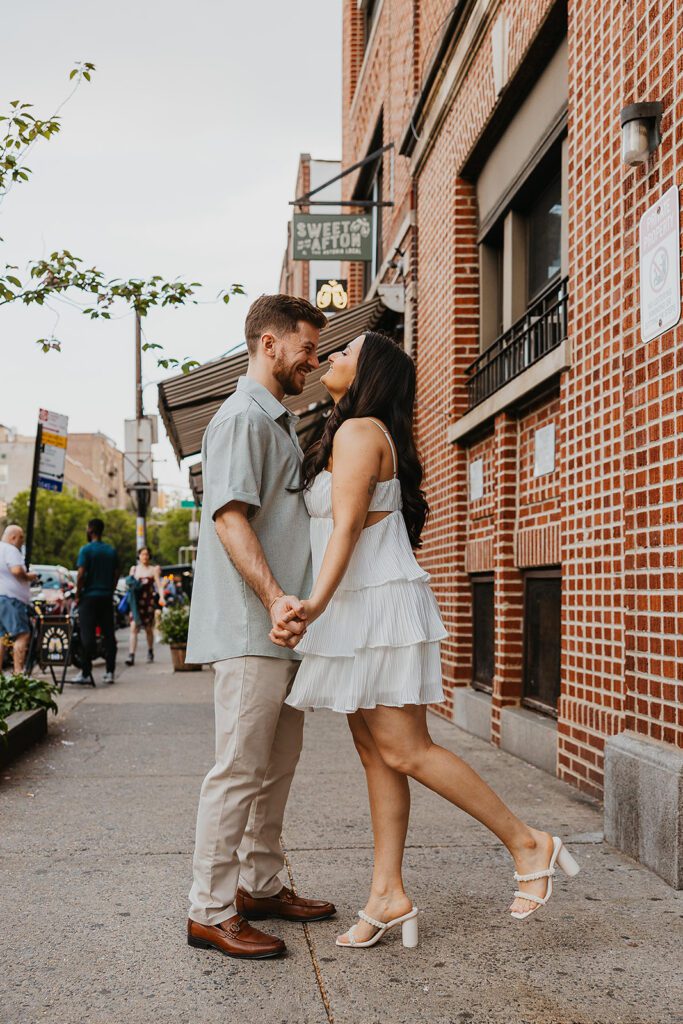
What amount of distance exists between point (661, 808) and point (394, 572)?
5.21ft

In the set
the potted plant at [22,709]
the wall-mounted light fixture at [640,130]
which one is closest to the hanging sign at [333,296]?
the potted plant at [22,709]

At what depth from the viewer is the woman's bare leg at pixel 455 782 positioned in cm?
338

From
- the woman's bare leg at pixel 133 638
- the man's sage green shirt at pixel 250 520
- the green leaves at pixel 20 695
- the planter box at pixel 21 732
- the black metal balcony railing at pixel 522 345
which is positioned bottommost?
the planter box at pixel 21 732

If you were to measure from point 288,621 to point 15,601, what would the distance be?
28.8ft

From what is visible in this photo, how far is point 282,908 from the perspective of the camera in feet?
12.2

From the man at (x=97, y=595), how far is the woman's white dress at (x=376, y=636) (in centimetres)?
958

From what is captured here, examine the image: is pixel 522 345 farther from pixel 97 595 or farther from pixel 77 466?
pixel 77 466

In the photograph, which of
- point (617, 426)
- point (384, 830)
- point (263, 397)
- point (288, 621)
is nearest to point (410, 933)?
point (384, 830)

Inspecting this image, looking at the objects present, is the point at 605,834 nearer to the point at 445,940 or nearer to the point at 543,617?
the point at 445,940

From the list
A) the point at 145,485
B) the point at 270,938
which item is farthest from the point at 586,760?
the point at 145,485

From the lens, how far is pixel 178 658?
14.7 meters

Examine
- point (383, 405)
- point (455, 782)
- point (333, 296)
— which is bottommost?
point (455, 782)

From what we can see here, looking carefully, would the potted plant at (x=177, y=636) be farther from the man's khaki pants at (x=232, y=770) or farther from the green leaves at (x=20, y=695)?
the man's khaki pants at (x=232, y=770)

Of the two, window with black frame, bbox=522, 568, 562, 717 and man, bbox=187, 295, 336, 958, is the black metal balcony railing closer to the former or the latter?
window with black frame, bbox=522, 568, 562, 717
